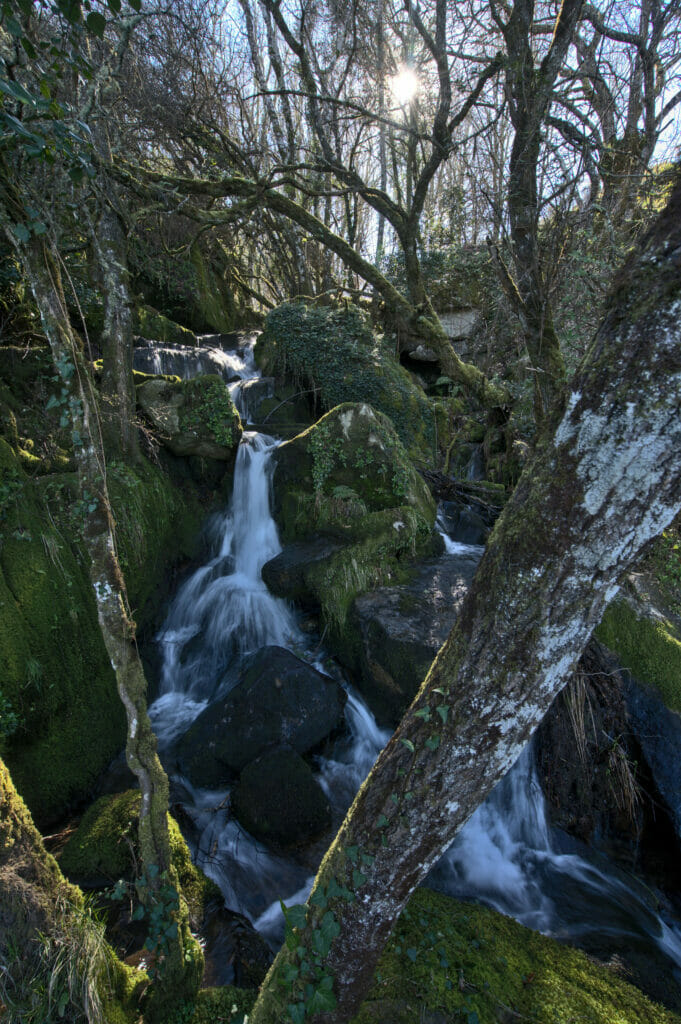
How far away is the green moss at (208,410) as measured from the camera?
6.97 m

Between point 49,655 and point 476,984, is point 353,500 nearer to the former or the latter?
point 49,655

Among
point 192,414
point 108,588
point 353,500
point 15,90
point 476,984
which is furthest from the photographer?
point 192,414

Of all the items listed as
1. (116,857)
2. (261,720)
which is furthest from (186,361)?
(116,857)

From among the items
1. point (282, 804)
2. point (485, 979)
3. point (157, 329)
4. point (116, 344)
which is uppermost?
point (157, 329)

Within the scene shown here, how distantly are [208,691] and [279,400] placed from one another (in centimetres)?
624

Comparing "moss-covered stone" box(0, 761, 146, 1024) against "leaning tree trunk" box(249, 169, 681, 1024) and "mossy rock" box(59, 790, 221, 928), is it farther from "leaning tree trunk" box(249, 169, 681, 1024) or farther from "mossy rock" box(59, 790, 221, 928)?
"mossy rock" box(59, 790, 221, 928)

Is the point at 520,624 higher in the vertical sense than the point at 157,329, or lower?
lower

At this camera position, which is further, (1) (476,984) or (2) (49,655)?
(2) (49,655)

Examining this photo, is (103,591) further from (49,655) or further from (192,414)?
(192,414)

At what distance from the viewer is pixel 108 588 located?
2473mm

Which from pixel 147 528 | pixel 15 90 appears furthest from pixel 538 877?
pixel 15 90

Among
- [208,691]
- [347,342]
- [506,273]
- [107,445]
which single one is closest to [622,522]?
[506,273]

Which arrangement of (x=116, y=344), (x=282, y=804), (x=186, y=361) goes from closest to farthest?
(x=282, y=804), (x=116, y=344), (x=186, y=361)

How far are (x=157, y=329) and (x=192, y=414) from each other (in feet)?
18.2
